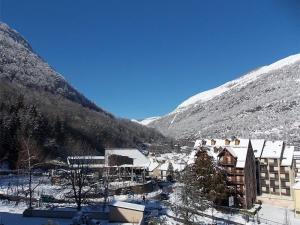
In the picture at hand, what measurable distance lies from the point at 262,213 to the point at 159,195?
1518 cm

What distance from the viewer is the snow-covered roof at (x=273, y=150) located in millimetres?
71500

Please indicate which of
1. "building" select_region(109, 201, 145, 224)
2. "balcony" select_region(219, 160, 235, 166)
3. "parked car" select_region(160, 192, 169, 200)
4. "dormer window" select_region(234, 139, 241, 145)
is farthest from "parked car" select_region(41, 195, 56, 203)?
"dormer window" select_region(234, 139, 241, 145)

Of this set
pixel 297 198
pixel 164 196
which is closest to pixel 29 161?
pixel 164 196

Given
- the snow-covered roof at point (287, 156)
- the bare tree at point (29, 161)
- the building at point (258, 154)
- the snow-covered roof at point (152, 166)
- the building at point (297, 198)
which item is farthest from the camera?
the snow-covered roof at point (152, 166)

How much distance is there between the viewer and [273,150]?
72.4 meters

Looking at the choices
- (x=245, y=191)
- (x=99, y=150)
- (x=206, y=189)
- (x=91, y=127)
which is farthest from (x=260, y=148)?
(x=91, y=127)

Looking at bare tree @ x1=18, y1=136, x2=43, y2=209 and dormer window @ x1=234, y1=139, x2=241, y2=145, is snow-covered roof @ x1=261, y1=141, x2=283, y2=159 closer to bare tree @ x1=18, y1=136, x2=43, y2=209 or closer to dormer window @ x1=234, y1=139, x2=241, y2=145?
dormer window @ x1=234, y1=139, x2=241, y2=145

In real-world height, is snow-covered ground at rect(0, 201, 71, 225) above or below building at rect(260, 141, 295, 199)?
below

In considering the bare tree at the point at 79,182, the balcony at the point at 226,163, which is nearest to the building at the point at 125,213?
the bare tree at the point at 79,182

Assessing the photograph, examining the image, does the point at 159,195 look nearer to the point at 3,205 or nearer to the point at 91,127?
the point at 3,205

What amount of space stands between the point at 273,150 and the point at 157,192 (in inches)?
969

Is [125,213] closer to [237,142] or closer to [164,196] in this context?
[164,196]

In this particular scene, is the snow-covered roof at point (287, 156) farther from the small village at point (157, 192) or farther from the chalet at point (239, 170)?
the chalet at point (239, 170)

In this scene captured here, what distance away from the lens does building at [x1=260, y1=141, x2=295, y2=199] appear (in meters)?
69.6
